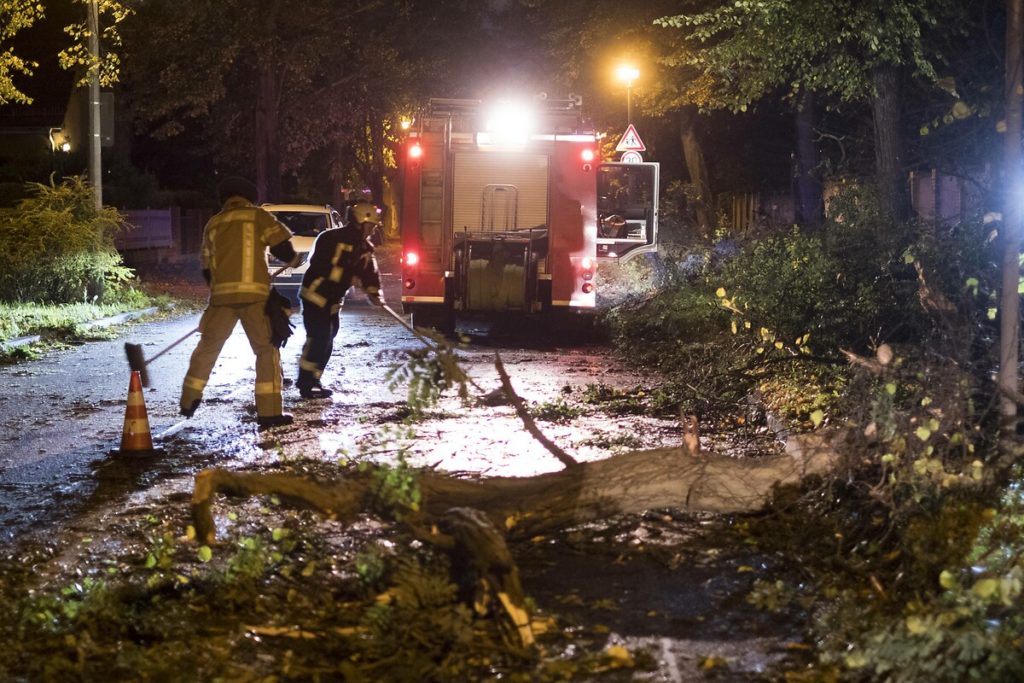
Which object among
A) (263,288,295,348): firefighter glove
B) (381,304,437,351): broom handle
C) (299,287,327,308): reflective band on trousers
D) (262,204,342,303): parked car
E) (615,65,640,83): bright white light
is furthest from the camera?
(615,65,640,83): bright white light

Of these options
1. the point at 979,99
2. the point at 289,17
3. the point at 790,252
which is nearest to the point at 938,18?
the point at 979,99

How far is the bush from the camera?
18.5m

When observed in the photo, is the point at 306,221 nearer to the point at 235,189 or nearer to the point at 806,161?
the point at 806,161

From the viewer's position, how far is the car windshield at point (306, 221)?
2123 cm

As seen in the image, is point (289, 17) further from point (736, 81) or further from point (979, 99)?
point (979, 99)

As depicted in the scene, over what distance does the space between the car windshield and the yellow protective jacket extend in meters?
12.4

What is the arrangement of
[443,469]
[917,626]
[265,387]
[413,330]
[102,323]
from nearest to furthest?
[917,626]
[413,330]
[443,469]
[265,387]
[102,323]

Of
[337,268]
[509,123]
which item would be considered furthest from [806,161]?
[337,268]

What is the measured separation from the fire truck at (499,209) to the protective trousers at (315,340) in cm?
466

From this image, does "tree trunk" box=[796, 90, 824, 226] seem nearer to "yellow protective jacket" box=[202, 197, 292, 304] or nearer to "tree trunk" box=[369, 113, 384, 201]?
→ "yellow protective jacket" box=[202, 197, 292, 304]

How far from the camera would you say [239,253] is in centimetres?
880

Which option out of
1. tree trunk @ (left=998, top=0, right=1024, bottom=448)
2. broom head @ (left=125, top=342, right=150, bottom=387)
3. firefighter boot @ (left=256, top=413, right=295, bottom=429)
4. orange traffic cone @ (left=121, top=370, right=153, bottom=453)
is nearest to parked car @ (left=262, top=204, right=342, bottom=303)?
firefighter boot @ (left=256, top=413, right=295, bottom=429)

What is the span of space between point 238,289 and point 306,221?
12918mm

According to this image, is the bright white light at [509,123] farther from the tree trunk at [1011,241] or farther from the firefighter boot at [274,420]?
the tree trunk at [1011,241]
